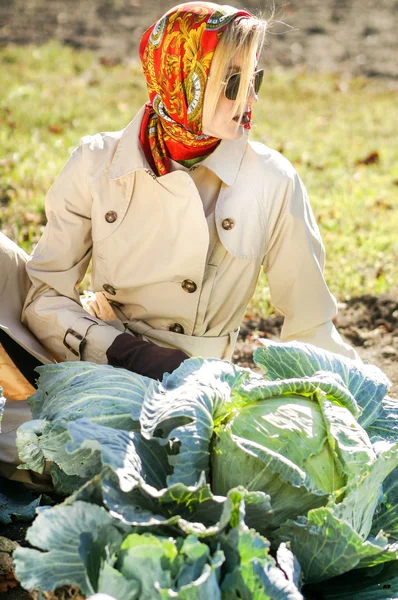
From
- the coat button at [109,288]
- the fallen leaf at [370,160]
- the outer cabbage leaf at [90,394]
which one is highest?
the coat button at [109,288]

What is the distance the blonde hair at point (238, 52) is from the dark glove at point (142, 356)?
923 mm

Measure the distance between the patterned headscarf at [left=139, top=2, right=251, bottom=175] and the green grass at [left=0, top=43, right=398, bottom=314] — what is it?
172 cm

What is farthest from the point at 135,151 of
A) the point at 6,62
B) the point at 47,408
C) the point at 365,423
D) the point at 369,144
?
the point at 6,62

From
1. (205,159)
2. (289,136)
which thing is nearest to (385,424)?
(205,159)

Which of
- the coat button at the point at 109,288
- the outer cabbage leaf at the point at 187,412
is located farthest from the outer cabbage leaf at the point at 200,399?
the coat button at the point at 109,288

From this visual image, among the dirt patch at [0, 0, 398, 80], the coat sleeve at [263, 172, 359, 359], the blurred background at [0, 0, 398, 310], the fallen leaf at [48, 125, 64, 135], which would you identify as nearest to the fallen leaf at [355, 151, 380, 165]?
the blurred background at [0, 0, 398, 310]

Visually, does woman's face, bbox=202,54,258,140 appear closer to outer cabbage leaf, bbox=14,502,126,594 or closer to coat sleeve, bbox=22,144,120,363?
coat sleeve, bbox=22,144,120,363

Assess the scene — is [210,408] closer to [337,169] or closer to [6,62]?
[337,169]

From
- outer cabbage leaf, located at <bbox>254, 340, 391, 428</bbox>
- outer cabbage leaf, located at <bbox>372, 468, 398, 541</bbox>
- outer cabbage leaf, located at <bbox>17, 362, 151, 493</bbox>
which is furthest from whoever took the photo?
outer cabbage leaf, located at <bbox>254, 340, 391, 428</bbox>

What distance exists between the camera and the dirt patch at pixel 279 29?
1123 cm

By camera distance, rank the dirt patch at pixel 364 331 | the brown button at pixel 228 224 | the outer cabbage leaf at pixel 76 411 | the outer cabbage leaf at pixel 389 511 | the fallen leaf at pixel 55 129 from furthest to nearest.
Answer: the fallen leaf at pixel 55 129, the dirt patch at pixel 364 331, the brown button at pixel 228 224, the outer cabbage leaf at pixel 389 511, the outer cabbage leaf at pixel 76 411

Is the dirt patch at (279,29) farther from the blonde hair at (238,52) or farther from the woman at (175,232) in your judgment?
the blonde hair at (238,52)

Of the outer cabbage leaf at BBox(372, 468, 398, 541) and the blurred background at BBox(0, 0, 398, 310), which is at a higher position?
the blurred background at BBox(0, 0, 398, 310)

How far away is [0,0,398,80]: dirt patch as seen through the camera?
11.2 meters
